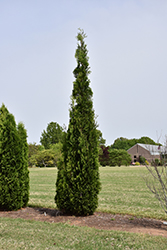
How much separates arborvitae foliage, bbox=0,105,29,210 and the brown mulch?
0.37 metres

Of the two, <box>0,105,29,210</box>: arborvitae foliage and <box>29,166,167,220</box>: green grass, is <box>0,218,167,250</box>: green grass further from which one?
<box>0,105,29,210</box>: arborvitae foliage

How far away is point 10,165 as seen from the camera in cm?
714

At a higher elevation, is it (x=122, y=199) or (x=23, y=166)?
(x=23, y=166)

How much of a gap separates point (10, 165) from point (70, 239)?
3518 millimetres

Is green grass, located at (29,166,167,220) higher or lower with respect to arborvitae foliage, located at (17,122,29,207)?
lower

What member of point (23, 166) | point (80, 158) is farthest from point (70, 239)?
point (23, 166)

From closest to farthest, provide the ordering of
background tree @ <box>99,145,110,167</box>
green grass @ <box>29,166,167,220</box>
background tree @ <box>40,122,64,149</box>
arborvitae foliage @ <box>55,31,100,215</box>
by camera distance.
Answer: arborvitae foliage @ <box>55,31,100,215</box>
green grass @ <box>29,166,167,220</box>
background tree @ <box>99,145,110,167</box>
background tree @ <box>40,122,64,149</box>

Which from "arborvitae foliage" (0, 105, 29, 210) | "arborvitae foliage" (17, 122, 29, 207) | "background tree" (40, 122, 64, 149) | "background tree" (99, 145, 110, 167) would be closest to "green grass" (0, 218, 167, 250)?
"arborvitae foliage" (0, 105, 29, 210)

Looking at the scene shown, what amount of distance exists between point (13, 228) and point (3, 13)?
746 cm

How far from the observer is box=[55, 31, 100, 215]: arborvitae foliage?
612cm

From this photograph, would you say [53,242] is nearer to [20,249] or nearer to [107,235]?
[20,249]

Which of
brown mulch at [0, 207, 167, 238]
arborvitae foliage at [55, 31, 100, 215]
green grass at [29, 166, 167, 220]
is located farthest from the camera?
green grass at [29, 166, 167, 220]

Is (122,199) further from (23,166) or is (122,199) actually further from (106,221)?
(23,166)

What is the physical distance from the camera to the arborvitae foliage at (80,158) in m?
6.12
